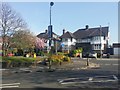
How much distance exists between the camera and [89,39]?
287 ft

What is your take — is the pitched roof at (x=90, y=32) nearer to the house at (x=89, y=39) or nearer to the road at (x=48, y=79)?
the house at (x=89, y=39)

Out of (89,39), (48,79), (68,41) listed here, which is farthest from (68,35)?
(48,79)

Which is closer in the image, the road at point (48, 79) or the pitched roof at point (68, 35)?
the road at point (48, 79)

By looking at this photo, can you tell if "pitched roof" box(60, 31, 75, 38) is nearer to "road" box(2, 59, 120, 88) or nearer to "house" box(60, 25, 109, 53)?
"house" box(60, 25, 109, 53)

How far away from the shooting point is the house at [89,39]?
275 feet

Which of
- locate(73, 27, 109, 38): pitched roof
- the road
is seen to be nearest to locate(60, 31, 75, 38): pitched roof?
locate(73, 27, 109, 38): pitched roof

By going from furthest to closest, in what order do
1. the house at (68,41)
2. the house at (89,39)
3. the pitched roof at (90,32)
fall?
the house at (68,41), the pitched roof at (90,32), the house at (89,39)

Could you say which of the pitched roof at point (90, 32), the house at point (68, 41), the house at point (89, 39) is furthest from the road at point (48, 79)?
the house at point (68, 41)

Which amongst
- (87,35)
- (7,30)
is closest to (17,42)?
(7,30)

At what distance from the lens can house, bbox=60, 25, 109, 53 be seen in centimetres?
8375

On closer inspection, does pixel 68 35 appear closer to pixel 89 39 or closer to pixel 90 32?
pixel 90 32

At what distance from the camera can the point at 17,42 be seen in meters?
37.1

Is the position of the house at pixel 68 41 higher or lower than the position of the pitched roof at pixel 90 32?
lower

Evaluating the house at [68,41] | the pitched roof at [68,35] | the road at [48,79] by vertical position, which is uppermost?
the pitched roof at [68,35]
